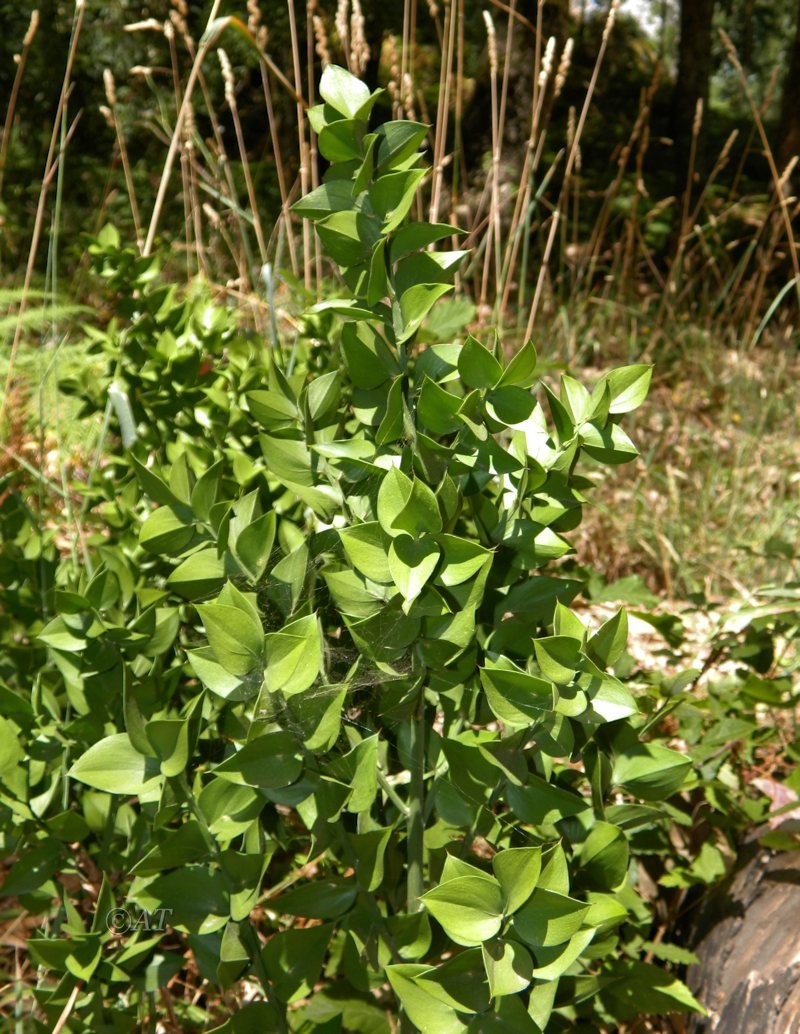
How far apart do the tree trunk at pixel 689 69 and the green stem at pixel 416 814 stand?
5074 millimetres

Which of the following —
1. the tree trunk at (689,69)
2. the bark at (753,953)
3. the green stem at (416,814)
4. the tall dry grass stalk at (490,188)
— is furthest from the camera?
the tree trunk at (689,69)

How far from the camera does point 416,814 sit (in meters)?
0.68

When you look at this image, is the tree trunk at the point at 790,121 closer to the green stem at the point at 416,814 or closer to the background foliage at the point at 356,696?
the background foliage at the point at 356,696

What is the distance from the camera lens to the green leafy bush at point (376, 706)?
1.81 ft

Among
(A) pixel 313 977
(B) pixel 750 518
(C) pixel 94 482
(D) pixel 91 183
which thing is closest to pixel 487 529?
(A) pixel 313 977

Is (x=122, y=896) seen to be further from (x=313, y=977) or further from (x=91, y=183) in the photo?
(x=91, y=183)

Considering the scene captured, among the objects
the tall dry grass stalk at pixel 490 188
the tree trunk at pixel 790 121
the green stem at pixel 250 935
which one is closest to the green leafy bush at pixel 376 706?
the green stem at pixel 250 935

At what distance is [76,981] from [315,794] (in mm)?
296

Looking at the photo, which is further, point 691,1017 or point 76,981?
point 691,1017

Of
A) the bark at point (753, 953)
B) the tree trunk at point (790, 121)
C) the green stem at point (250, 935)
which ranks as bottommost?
A: the bark at point (753, 953)

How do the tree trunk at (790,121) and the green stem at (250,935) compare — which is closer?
the green stem at (250,935)

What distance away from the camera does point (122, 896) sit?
3.09 feet

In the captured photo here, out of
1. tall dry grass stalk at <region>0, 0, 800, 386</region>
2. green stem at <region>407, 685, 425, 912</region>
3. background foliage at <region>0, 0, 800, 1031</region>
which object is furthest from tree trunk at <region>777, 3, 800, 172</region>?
green stem at <region>407, 685, 425, 912</region>

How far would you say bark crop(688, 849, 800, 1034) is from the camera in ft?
2.69
